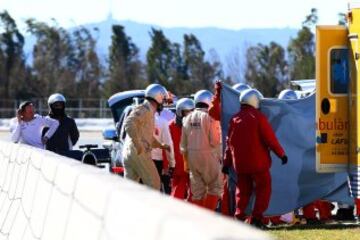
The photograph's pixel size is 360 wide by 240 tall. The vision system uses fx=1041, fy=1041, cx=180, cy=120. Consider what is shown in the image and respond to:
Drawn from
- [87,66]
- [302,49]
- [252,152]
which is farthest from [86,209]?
[87,66]

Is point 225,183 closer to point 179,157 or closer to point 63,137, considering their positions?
point 179,157

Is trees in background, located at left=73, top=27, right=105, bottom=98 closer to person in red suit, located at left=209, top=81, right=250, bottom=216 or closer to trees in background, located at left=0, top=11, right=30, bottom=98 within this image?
trees in background, located at left=0, top=11, right=30, bottom=98

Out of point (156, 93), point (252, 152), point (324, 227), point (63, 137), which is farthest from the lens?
point (63, 137)

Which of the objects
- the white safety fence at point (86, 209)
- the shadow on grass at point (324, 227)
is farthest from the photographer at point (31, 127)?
the white safety fence at point (86, 209)

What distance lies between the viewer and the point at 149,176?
1363 centimetres

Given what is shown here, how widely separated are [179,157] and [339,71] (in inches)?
113

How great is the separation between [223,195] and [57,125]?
3000 millimetres

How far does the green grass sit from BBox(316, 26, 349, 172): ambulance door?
969 millimetres

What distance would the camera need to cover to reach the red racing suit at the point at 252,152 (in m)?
13.5

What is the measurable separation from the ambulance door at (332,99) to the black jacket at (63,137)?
4.20 m

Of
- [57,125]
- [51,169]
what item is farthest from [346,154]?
[51,169]

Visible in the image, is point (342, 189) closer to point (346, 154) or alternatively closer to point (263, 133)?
point (346, 154)

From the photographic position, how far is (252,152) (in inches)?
531

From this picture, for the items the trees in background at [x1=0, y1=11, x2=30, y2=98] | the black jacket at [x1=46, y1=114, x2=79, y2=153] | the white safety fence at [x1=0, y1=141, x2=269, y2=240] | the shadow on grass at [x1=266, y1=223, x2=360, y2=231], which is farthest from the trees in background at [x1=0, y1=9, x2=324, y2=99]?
the white safety fence at [x1=0, y1=141, x2=269, y2=240]
